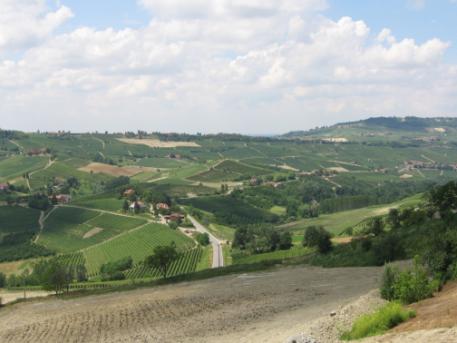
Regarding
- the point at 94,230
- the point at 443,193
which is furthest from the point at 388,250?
the point at 94,230

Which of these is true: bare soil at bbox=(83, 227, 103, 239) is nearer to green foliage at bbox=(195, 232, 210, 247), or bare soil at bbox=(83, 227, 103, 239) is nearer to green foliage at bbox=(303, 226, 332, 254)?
green foliage at bbox=(195, 232, 210, 247)

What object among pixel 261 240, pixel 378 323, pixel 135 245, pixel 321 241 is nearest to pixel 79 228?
pixel 135 245

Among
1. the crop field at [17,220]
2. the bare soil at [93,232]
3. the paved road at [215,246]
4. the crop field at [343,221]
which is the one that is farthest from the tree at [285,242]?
the crop field at [17,220]

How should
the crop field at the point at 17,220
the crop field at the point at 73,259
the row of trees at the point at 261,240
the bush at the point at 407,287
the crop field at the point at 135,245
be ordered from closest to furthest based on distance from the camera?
the bush at the point at 407,287 → the row of trees at the point at 261,240 → the crop field at the point at 73,259 → the crop field at the point at 135,245 → the crop field at the point at 17,220

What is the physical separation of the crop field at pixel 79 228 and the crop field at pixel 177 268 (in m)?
38.0

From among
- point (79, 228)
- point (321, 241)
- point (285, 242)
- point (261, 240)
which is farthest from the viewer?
point (79, 228)

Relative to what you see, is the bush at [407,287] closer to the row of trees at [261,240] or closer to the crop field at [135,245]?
the row of trees at [261,240]

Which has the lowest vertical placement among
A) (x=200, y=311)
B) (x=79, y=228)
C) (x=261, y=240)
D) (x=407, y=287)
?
(x=79, y=228)

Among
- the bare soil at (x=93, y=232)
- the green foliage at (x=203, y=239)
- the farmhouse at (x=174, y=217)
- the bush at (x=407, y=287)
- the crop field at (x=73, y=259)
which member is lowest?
the crop field at (x=73, y=259)

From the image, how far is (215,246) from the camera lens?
15288 centimetres

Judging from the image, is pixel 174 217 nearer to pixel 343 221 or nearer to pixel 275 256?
pixel 343 221

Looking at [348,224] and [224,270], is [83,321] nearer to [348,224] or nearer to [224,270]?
[224,270]

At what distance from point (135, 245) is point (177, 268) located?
34.5m

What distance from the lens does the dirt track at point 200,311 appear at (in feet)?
133
